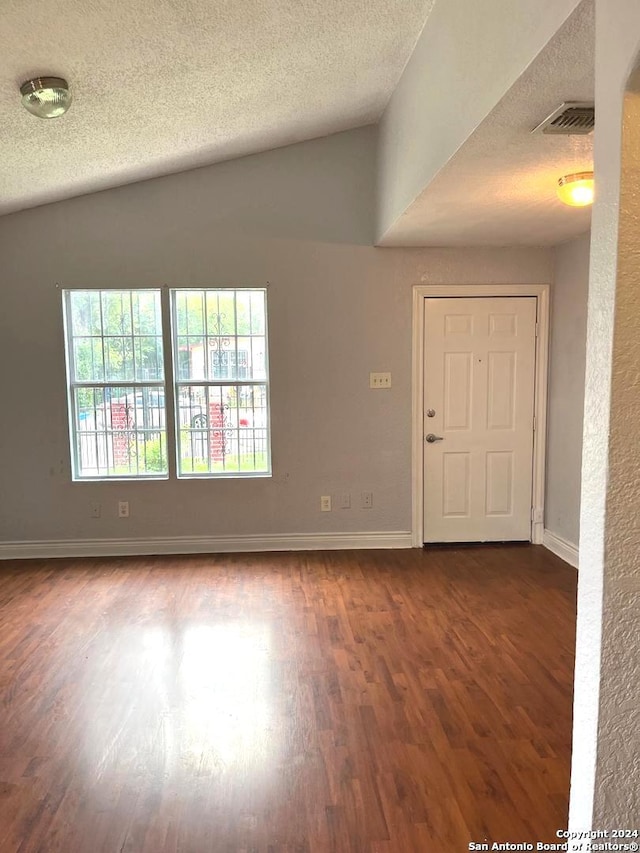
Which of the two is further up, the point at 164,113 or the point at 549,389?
the point at 164,113

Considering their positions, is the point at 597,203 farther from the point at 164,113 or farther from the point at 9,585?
the point at 9,585

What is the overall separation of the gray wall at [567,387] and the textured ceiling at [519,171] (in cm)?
24

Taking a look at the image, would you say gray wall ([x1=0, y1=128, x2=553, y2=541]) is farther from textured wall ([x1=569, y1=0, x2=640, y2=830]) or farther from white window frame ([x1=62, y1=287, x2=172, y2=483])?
textured wall ([x1=569, y1=0, x2=640, y2=830])

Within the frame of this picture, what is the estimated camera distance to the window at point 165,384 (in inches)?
173

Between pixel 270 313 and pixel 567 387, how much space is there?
2.26m

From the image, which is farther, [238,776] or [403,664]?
[403,664]

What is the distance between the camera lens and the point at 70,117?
2.93 m

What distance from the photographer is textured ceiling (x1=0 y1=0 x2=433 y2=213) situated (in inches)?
88.7

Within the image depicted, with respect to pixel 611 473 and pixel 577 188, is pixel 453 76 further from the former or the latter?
pixel 611 473

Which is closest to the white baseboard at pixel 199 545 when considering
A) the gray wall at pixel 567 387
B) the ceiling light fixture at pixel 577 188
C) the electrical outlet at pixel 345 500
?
the electrical outlet at pixel 345 500

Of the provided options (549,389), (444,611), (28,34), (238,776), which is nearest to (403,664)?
(444,611)

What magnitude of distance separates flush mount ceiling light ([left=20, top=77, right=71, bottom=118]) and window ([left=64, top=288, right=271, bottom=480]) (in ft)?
5.74

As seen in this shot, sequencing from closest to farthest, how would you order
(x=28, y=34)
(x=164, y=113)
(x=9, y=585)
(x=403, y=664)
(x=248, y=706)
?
(x=28, y=34), (x=248, y=706), (x=403, y=664), (x=164, y=113), (x=9, y=585)

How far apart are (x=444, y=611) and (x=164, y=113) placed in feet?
10.5
